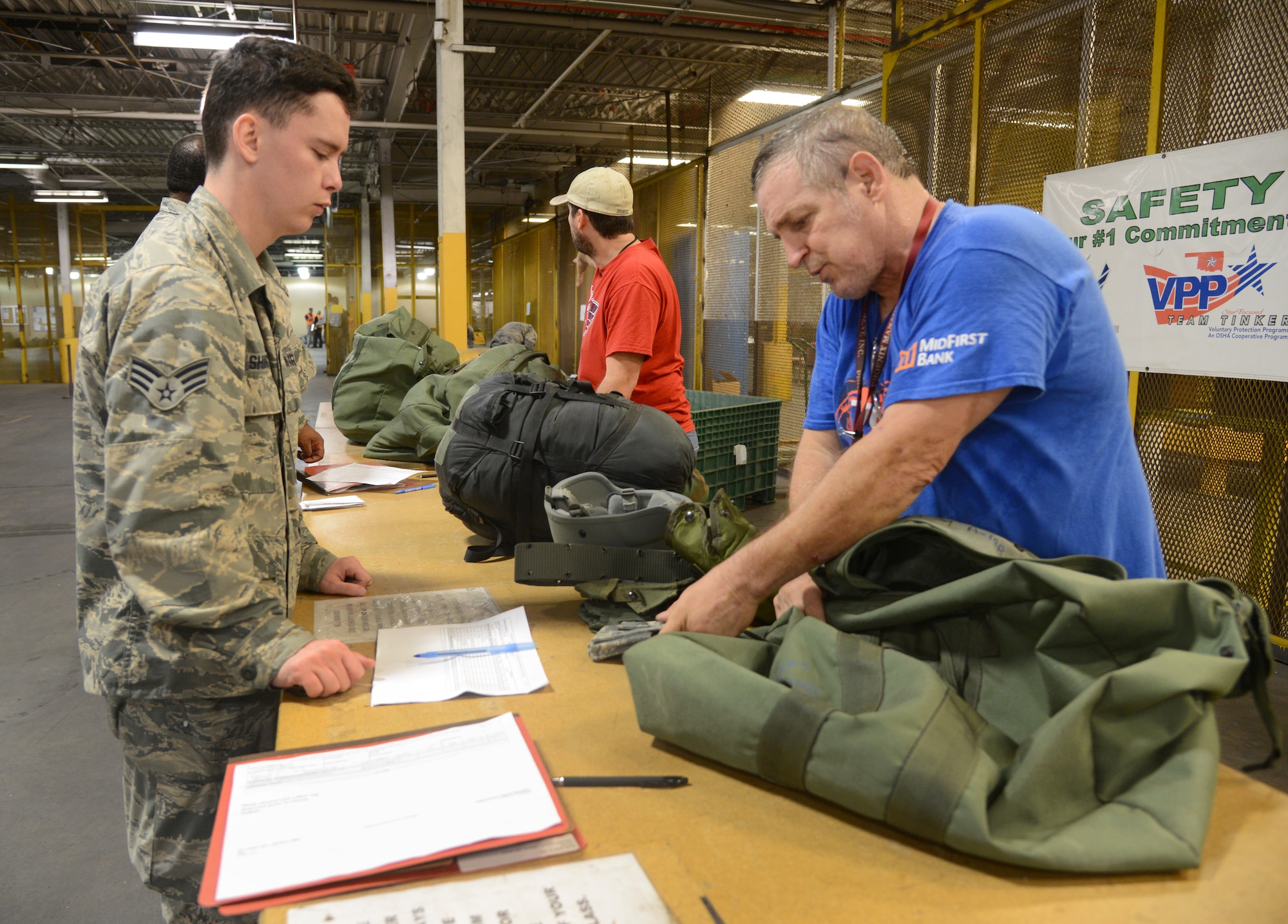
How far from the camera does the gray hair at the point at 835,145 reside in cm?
127

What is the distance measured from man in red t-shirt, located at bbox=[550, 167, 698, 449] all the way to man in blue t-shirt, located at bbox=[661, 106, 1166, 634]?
139 centimetres

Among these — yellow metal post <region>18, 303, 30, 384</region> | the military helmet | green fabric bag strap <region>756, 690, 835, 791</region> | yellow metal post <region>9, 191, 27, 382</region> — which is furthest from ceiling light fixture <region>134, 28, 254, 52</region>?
yellow metal post <region>18, 303, 30, 384</region>

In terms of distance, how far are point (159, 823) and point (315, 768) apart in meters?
0.52

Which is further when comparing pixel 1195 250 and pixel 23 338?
pixel 23 338

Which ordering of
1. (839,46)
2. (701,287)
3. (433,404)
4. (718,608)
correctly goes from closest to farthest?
1. (718,608)
2. (433,404)
3. (839,46)
4. (701,287)

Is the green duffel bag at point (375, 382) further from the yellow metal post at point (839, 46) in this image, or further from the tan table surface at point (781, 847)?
the yellow metal post at point (839, 46)

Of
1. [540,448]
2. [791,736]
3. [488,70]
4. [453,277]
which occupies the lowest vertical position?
[791,736]

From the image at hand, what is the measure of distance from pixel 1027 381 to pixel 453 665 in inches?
36.8

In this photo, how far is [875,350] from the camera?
1415 mm

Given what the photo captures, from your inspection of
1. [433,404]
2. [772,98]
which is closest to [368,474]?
[433,404]

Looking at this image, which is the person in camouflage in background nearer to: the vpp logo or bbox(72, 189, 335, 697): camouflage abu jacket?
bbox(72, 189, 335, 697): camouflage abu jacket

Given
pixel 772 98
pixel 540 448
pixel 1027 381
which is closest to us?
pixel 1027 381

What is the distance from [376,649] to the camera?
54.7 inches

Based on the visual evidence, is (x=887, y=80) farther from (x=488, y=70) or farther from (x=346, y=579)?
(x=488, y=70)
